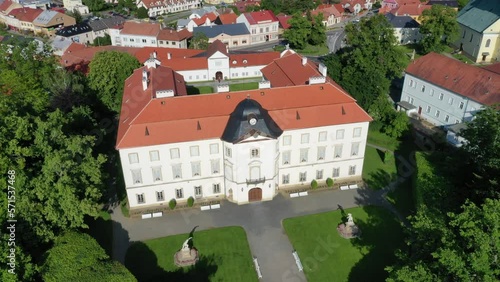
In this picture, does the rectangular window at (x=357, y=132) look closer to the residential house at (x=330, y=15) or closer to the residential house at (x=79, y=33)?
the residential house at (x=330, y=15)

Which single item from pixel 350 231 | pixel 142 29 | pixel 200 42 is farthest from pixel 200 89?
pixel 350 231

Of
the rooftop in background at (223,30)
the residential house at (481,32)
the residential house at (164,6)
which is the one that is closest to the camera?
the residential house at (481,32)

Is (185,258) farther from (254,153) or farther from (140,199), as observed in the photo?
(254,153)

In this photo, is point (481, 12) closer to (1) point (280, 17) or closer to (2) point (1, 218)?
(1) point (280, 17)

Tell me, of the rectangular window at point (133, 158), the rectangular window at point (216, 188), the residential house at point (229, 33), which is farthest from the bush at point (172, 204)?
the residential house at point (229, 33)

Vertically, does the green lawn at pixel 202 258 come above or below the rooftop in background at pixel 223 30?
below

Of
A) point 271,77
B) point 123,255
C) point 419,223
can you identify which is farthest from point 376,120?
point 123,255

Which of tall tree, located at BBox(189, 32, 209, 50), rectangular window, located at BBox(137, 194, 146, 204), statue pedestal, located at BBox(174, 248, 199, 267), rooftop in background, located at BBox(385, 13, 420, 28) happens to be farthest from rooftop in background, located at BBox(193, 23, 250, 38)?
statue pedestal, located at BBox(174, 248, 199, 267)
